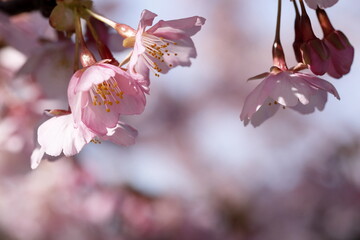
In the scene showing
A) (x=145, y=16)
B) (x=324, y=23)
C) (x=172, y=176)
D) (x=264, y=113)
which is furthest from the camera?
(x=172, y=176)

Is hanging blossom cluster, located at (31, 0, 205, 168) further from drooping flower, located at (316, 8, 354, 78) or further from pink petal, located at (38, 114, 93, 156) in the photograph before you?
drooping flower, located at (316, 8, 354, 78)

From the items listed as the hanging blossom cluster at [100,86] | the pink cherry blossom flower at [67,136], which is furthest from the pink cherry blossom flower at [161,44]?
the pink cherry blossom flower at [67,136]

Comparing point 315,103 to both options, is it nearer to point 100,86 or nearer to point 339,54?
point 339,54

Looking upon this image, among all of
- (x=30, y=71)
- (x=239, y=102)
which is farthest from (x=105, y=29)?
(x=239, y=102)

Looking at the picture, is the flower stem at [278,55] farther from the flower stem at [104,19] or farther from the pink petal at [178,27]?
the flower stem at [104,19]

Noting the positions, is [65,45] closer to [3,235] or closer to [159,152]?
[3,235]

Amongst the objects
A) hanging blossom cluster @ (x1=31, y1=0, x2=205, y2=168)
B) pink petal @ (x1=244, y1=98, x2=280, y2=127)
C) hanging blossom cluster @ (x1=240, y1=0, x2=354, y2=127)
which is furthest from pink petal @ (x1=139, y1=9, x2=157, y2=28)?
pink petal @ (x1=244, y1=98, x2=280, y2=127)

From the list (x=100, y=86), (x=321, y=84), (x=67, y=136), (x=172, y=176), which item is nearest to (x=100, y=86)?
(x=100, y=86)
